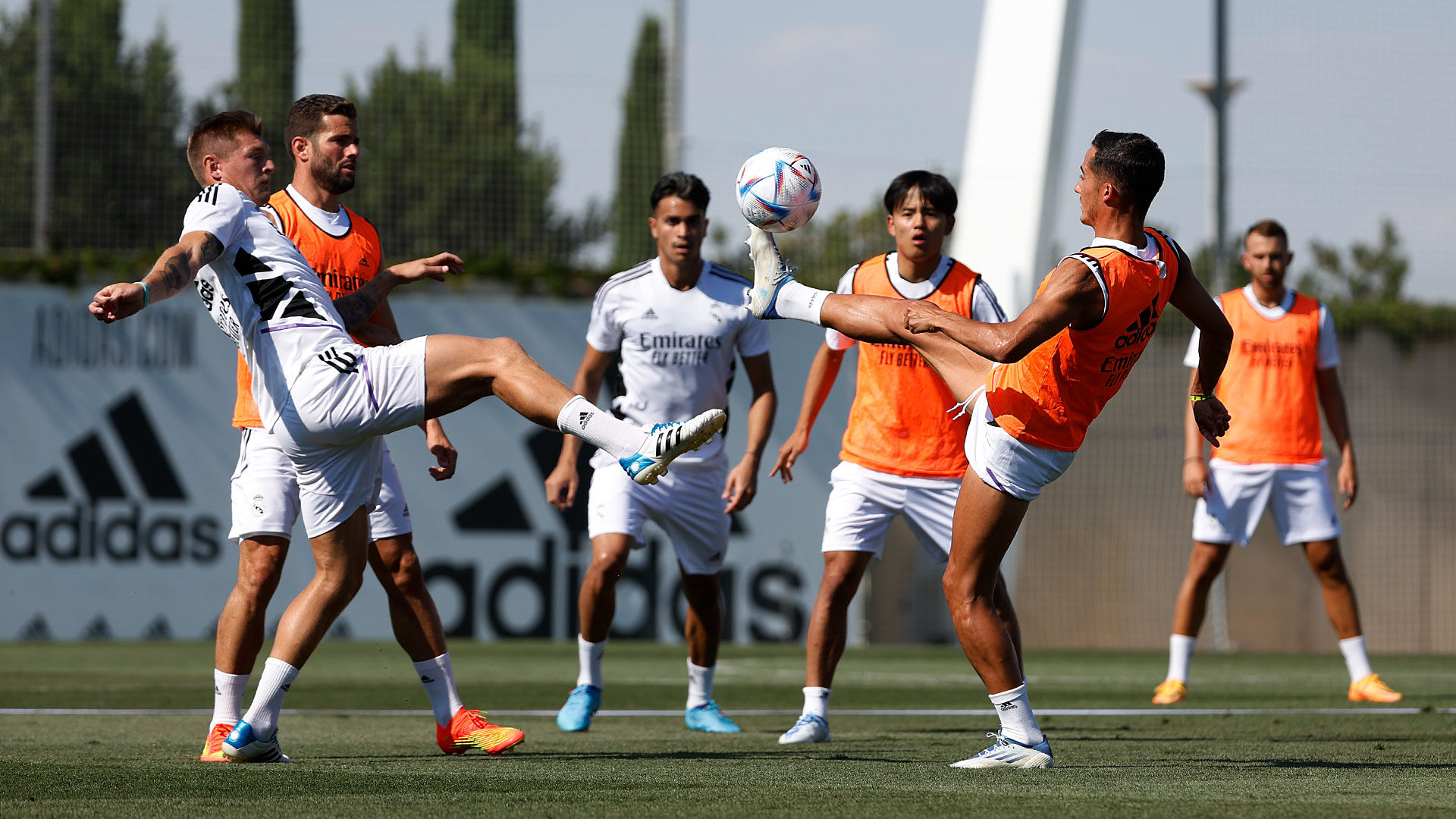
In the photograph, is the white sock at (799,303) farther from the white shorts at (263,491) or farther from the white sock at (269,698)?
the white sock at (269,698)

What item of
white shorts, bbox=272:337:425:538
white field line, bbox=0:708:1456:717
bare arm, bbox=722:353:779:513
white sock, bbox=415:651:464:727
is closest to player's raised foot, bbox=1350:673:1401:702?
white field line, bbox=0:708:1456:717

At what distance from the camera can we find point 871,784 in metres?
4.74

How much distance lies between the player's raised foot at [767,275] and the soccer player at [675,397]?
1.74 metres

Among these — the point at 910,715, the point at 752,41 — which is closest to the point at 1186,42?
the point at 752,41

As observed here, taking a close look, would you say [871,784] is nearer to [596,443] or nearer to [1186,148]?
[596,443]

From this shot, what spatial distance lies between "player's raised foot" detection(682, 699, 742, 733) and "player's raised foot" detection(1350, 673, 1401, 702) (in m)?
3.82

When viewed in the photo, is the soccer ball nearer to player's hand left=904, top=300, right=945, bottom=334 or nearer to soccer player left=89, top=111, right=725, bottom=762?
player's hand left=904, top=300, right=945, bottom=334

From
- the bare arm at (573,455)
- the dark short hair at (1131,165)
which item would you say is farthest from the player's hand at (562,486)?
the dark short hair at (1131,165)

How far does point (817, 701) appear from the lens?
21.5 ft

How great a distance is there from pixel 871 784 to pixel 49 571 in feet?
38.2

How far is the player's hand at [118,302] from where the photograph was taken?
176 inches

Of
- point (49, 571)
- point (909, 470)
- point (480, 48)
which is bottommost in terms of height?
point (49, 571)

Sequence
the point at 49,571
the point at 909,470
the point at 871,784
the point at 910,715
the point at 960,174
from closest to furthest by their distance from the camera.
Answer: the point at 871,784
the point at 909,470
the point at 910,715
the point at 49,571
the point at 960,174

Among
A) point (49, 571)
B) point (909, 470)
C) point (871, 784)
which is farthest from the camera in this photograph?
point (49, 571)
